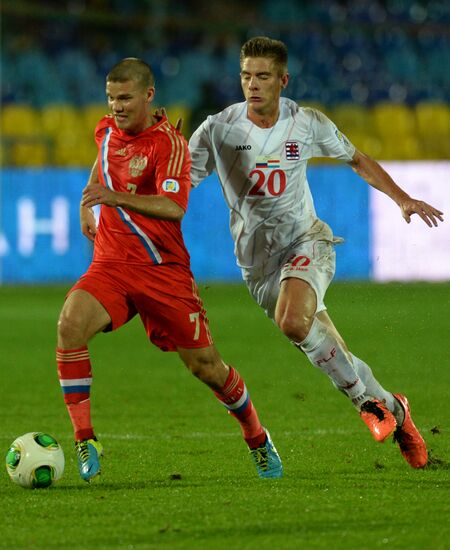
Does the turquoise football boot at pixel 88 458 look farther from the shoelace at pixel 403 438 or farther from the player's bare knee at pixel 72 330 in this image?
the shoelace at pixel 403 438

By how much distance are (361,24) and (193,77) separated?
10.3 ft

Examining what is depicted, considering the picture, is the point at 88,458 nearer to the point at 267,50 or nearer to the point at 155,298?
the point at 155,298

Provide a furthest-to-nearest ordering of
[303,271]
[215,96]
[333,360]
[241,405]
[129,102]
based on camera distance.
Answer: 1. [215,96]
2. [303,271]
3. [333,360]
4. [241,405]
5. [129,102]

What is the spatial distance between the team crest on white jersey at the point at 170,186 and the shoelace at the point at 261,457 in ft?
4.41

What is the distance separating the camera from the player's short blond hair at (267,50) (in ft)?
20.4

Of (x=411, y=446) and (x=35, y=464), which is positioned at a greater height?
(x=35, y=464)

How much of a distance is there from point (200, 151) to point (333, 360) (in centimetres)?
131

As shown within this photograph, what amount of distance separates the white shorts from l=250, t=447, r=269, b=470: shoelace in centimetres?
83

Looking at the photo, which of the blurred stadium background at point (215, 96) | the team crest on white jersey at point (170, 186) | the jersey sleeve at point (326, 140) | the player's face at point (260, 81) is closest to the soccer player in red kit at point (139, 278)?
the team crest on white jersey at point (170, 186)

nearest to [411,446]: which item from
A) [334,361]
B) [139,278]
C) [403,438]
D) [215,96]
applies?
[403,438]

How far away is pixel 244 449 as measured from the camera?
6742 mm

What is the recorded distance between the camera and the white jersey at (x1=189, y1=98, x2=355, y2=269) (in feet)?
20.9

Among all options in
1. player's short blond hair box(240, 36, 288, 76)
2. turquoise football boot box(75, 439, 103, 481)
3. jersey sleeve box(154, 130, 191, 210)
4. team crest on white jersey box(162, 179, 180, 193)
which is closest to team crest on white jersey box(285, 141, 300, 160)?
player's short blond hair box(240, 36, 288, 76)

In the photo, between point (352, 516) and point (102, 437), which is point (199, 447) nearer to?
point (102, 437)
